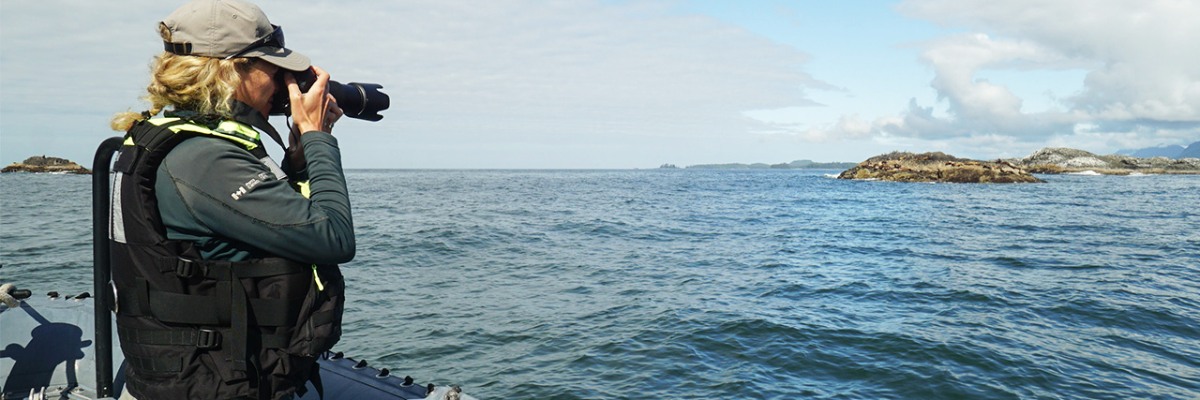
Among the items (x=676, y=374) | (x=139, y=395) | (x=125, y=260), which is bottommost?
(x=676, y=374)

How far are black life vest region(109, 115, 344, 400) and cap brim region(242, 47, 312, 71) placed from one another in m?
0.24

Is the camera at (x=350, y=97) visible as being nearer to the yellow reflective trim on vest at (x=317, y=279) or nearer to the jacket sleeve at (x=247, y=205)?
the jacket sleeve at (x=247, y=205)

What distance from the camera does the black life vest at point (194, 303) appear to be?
6.91 ft

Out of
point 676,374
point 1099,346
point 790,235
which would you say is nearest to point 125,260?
point 676,374

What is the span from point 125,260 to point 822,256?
19.8 m

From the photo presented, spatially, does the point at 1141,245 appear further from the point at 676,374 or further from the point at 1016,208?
the point at 676,374

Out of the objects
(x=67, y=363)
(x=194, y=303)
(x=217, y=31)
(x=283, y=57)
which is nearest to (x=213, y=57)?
(x=217, y=31)

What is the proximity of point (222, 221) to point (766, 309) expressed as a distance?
11620 millimetres

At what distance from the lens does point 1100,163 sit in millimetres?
138750

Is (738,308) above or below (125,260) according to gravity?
below

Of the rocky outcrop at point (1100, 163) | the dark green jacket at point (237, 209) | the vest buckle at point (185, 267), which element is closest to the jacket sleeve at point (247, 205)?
the dark green jacket at point (237, 209)

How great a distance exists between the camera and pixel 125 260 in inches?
88.4

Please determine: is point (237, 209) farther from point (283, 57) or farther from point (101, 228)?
point (101, 228)

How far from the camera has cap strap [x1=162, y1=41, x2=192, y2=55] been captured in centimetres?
211
